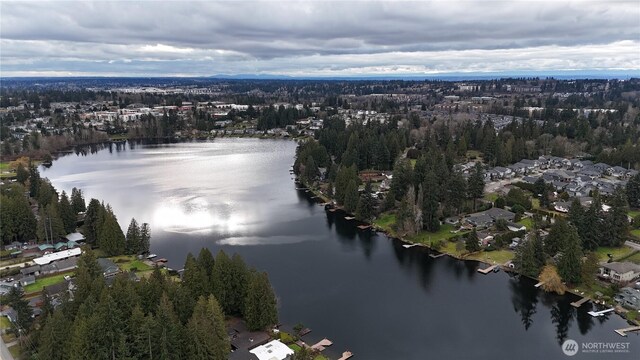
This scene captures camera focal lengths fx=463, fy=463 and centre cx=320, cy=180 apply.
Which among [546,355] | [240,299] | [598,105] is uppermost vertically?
[598,105]

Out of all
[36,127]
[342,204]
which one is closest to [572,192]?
[342,204]

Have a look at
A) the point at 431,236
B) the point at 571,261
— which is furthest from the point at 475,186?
the point at 571,261

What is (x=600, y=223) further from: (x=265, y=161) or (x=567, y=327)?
(x=265, y=161)

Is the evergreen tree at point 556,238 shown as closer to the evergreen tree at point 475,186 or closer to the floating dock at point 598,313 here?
the floating dock at point 598,313

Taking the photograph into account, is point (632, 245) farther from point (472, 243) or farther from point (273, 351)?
point (273, 351)

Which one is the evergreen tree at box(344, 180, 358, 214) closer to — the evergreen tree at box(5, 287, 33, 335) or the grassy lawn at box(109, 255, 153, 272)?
the grassy lawn at box(109, 255, 153, 272)

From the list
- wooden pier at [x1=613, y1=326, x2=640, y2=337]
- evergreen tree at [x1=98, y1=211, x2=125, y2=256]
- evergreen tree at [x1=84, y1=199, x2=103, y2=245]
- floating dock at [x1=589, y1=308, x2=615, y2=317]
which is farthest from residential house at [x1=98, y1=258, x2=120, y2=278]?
wooden pier at [x1=613, y1=326, x2=640, y2=337]
